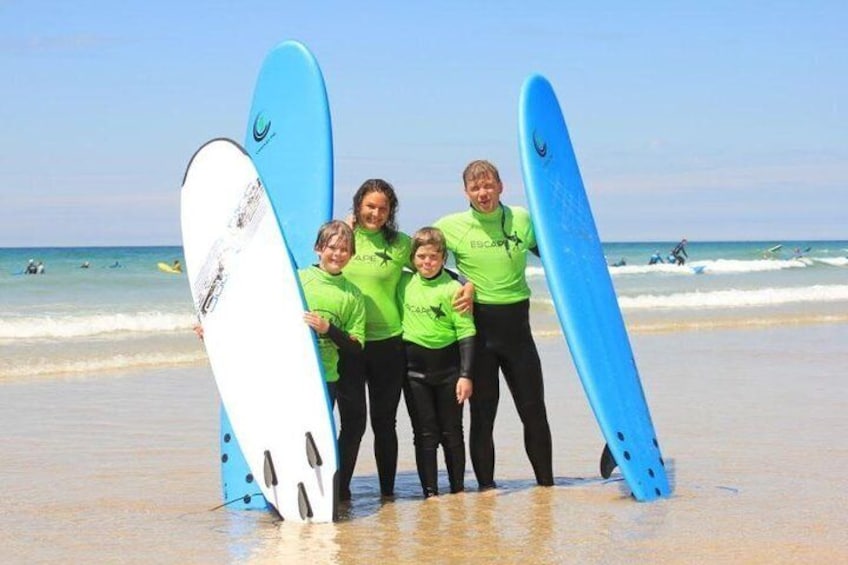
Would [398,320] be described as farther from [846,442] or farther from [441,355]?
[846,442]

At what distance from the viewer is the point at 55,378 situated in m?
10.5

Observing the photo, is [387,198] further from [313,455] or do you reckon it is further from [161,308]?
[161,308]

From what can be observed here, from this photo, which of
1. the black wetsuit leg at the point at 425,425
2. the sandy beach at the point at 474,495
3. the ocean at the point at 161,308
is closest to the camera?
the sandy beach at the point at 474,495

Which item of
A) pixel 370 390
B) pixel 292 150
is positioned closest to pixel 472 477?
pixel 370 390

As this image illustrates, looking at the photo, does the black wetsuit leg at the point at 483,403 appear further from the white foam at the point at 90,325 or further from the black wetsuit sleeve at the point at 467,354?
the white foam at the point at 90,325

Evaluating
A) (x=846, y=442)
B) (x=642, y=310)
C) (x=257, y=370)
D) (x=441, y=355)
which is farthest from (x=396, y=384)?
(x=642, y=310)

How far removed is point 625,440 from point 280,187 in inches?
78.3

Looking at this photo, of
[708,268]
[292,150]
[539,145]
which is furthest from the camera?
[708,268]

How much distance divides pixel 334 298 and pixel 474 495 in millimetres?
1109

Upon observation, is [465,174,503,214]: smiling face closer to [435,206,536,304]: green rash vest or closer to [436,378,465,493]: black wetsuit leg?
[435,206,536,304]: green rash vest

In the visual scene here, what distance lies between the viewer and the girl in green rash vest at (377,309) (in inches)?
197

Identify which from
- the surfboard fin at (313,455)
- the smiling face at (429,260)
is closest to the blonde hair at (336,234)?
the smiling face at (429,260)

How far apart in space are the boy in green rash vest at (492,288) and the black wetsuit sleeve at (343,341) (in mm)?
560

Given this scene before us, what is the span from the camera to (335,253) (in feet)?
15.8
